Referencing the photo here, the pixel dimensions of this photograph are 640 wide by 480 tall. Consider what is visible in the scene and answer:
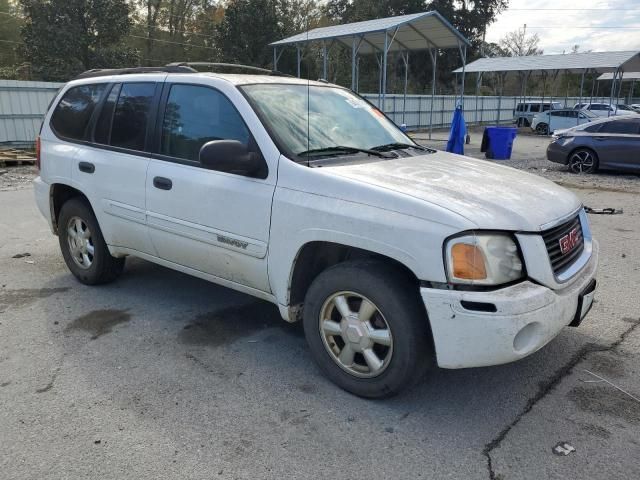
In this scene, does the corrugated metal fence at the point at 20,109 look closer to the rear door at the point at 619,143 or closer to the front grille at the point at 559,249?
the rear door at the point at 619,143

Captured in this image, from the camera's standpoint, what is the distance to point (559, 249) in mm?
3066

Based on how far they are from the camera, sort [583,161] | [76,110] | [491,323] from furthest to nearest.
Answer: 1. [583,161]
2. [76,110]
3. [491,323]

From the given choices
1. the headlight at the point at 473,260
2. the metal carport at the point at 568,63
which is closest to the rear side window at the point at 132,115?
the headlight at the point at 473,260

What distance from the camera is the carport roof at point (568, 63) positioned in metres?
26.1

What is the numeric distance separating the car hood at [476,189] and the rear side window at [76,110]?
2615mm

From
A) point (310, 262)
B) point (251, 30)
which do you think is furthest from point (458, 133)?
point (251, 30)

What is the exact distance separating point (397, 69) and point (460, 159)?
134 ft

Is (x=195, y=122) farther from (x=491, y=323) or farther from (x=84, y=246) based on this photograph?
(x=491, y=323)

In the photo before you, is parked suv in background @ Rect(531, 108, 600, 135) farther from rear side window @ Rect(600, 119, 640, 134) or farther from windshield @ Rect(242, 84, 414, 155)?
windshield @ Rect(242, 84, 414, 155)

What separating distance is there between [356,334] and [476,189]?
1.08 metres

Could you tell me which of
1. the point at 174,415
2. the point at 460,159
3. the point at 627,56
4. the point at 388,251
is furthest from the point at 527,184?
the point at 627,56

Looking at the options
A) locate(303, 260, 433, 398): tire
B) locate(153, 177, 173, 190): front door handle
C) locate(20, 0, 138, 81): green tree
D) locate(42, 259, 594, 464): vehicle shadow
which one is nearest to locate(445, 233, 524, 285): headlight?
locate(303, 260, 433, 398): tire

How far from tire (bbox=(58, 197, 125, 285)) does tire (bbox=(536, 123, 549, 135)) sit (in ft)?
90.5

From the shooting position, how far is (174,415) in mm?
3033
